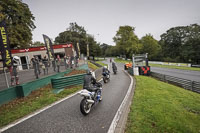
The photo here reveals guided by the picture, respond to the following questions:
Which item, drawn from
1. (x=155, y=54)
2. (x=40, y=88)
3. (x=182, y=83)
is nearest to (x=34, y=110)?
(x=40, y=88)

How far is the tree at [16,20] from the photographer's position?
1659 cm

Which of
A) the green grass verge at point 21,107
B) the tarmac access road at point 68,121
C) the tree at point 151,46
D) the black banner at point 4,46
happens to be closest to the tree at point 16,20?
the black banner at point 4,46

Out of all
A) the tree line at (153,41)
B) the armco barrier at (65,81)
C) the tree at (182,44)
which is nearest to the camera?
the armco barrier at (65,81)

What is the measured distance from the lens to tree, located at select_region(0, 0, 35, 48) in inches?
653

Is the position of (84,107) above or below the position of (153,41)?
below

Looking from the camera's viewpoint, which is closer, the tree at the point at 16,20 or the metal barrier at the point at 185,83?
the metal barrier at the point at 185,83

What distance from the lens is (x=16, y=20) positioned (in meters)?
18.2

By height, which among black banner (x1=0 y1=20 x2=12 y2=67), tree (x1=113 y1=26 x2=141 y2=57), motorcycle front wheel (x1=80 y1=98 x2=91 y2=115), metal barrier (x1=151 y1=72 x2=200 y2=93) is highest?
tree (x1=113 y1=26 x2=141 y2=57)

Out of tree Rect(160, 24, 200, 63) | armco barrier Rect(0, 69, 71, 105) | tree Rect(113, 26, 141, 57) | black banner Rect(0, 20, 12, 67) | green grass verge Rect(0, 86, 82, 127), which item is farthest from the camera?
tree Rect(113, 26, 141, 57)

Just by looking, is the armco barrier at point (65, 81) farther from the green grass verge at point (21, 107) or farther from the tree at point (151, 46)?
the tree at point (151, 46)

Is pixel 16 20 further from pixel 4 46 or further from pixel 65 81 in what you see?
pixel 65 81

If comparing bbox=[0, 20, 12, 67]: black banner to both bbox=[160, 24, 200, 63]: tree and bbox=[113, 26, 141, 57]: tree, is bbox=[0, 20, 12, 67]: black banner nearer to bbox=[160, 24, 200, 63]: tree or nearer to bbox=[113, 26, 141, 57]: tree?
bbox=[113, 26, 141, 57]: tree

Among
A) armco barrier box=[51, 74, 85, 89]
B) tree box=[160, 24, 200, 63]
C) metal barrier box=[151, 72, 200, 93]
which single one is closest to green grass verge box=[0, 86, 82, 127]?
armco barrier box=[51, 74, 85, 89]

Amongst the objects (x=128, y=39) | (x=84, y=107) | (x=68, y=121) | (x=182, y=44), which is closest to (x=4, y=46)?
(x=68, y=121)
